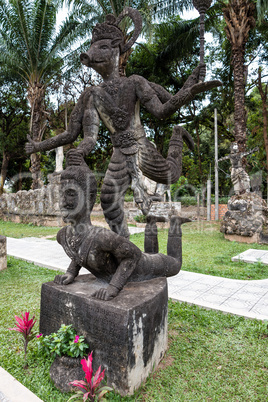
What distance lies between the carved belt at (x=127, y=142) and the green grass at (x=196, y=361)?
184 centimetres

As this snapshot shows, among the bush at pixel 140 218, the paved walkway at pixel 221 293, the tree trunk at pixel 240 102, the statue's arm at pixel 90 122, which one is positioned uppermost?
the tree trunk at pixel 240 102

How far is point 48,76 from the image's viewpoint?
1267 centimetres

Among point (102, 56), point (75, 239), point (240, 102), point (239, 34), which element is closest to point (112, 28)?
point (102, 56)

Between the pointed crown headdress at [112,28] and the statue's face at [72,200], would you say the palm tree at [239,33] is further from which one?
the statue's face at [72,200]

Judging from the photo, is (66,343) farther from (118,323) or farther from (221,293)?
(221,293)

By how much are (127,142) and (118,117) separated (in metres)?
0.24

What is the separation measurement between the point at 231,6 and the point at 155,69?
601 cm

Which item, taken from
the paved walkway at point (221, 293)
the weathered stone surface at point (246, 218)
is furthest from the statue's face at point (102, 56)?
the weathered stone surface at point (246, 218)

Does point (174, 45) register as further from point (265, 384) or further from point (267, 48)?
point (265, 384)

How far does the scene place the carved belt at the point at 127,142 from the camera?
8.84 feet

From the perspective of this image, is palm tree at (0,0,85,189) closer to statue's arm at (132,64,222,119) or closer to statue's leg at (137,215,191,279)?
statue's arm at (132,64,222,119)

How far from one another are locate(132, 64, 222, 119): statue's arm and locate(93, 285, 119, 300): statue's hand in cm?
156

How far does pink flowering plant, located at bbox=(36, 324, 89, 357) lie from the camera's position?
79.4 inches

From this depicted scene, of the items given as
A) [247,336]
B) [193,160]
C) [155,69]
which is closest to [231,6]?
[155,69]
